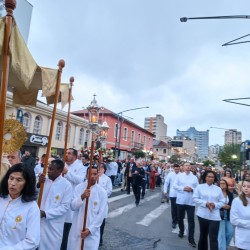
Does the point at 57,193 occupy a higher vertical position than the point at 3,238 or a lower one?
higher

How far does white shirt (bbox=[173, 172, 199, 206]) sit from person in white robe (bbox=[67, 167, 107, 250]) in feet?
11.4

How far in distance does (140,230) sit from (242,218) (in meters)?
3.97

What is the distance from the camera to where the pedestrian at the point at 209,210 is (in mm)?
5238

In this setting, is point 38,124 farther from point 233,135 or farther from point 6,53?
point 233,135

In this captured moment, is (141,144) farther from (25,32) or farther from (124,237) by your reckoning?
(124,237)

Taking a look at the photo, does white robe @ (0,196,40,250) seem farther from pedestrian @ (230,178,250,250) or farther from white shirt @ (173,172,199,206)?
white shirt @ (173,172,199,206)

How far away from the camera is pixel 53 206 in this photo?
383 cm

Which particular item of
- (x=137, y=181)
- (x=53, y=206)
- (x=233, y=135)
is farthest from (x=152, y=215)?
(x=233, y=135)

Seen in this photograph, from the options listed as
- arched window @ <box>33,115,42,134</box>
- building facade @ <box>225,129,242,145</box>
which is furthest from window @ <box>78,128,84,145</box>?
building facade @ <box>225,129,242,145</box>

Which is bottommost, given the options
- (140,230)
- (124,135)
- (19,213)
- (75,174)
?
(140,230)

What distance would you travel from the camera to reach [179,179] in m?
7.37

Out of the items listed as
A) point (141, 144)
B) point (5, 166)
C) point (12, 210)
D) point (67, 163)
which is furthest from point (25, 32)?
point (141, 144)

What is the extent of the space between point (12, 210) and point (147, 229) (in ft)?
19.2

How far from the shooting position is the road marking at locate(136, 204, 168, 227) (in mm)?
8445
